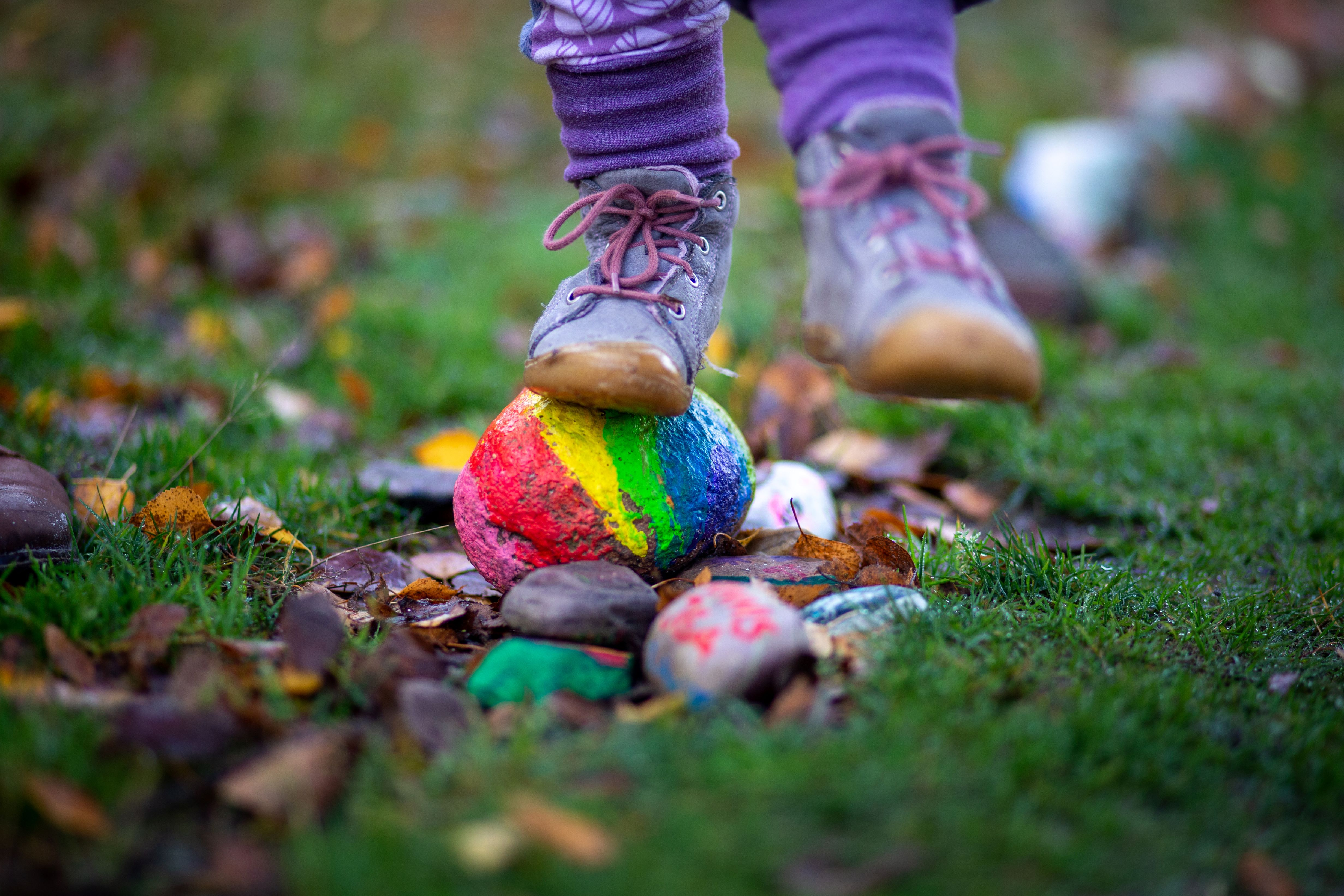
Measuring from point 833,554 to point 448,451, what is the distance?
1247 millimetres

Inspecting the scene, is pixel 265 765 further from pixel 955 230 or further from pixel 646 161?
pixel 955 230

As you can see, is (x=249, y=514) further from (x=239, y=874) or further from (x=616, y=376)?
(x=239, y=874)

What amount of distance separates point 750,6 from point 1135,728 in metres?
1.49

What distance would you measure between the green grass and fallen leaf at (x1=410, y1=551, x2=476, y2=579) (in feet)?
0.49

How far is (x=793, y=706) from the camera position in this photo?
1315mm

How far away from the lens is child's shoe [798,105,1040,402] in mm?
1450

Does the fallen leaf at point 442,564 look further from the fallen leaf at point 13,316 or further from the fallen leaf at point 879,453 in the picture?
the fallen leaf at point 13,316

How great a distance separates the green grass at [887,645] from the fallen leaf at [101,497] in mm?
97

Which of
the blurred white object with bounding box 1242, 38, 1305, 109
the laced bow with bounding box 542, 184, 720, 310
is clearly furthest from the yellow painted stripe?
the blurred white object with bounding box 1242, 38, 1305, 109

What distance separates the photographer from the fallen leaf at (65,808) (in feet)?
3.47

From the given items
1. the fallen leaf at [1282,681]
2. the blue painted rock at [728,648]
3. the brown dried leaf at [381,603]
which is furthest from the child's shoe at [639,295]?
the fallen leaf at [1282,681]

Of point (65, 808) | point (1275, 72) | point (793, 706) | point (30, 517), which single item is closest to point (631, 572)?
point (793, 706)

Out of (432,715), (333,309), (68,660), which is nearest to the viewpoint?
(432,715)

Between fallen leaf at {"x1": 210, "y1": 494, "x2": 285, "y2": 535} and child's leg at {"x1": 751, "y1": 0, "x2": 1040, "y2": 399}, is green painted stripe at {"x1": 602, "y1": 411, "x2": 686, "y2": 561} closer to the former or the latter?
child's leg at {"x1": 751, "y1": 0, "x2": 1040, "y2": 399}
